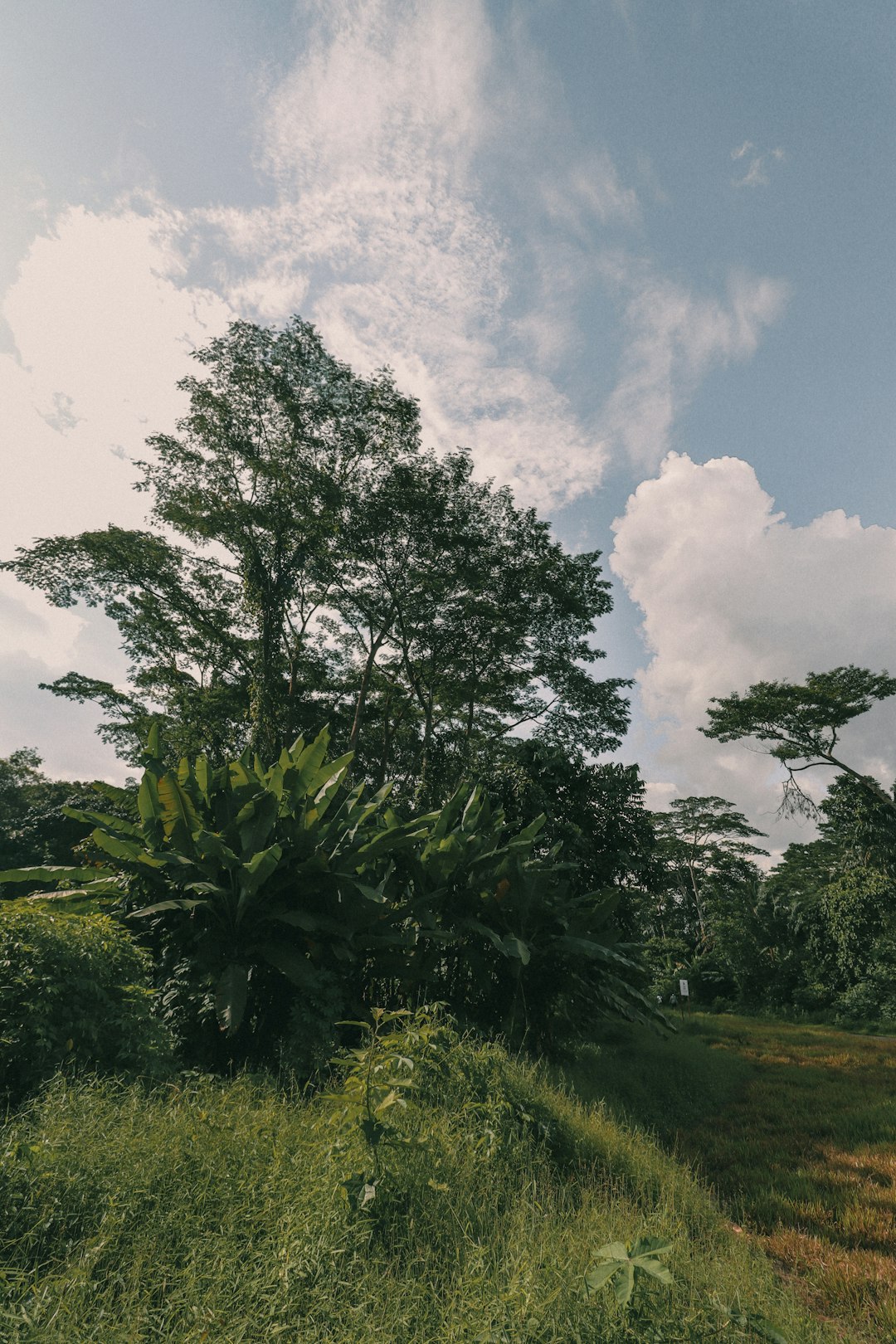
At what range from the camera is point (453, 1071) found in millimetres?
4164

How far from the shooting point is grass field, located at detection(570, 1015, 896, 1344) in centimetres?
319

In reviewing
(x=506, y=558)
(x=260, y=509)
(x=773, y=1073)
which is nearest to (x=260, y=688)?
(x=260, y=509)

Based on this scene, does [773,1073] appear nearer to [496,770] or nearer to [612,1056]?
[612,1056]

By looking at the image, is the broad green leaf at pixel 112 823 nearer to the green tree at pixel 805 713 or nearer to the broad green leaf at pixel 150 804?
the broad green leaf at pixel 150 804

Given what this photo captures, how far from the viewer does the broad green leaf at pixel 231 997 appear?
4324 millimetres

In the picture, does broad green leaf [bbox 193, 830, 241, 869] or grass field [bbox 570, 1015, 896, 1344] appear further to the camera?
broad green leaf [bbox 193, 830, 241, 869]

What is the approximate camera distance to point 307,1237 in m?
2.43

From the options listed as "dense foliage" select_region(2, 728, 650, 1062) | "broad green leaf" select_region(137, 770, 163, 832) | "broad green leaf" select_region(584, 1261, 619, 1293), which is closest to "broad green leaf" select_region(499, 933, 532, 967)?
"dense foliage" select_region(2, 728, 650, 1062)

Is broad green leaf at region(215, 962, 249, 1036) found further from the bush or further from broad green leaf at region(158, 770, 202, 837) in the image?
broad green leaf at region(158, 770, 202, 837)

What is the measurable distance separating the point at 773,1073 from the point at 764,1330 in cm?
757

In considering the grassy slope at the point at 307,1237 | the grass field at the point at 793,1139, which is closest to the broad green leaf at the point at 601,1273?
the grassy slope at the point at 307,1237

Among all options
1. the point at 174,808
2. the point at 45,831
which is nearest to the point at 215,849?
the point at 174,808

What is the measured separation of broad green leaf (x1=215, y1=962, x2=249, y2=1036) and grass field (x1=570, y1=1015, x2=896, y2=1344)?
123 inches

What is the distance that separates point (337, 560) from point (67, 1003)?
50.0 feet
